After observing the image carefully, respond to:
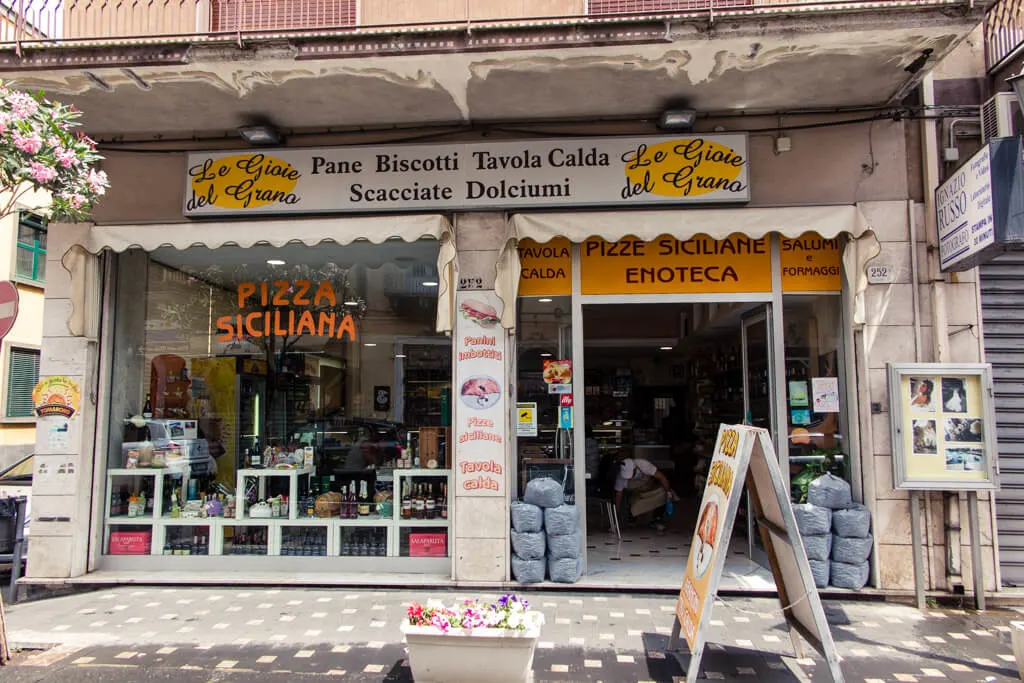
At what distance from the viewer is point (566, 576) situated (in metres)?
5.98

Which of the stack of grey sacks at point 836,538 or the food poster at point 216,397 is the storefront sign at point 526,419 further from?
the food poster at point 216,397

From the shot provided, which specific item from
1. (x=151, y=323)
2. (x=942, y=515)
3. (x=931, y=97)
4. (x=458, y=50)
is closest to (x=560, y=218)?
(x=458, y=50)

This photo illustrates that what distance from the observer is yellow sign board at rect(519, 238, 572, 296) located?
6523mm

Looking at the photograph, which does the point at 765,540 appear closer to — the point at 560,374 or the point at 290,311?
the point at 560,374

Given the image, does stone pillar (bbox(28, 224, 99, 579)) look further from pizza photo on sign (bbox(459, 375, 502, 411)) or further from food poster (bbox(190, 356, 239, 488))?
pizza photo on sign (bbox(459, 375, 502, 411))

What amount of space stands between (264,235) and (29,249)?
11.1 metres

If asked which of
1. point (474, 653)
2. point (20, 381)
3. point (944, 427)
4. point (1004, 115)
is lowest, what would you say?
point (474, 653)

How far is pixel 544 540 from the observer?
19.8 feet

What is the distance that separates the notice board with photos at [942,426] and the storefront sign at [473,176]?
218 centimetres

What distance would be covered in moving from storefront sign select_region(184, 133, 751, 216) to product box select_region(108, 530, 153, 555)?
3.31m

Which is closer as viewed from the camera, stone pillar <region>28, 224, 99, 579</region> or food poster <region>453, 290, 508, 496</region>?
food poster <region>453, 290, 508, 496</region>

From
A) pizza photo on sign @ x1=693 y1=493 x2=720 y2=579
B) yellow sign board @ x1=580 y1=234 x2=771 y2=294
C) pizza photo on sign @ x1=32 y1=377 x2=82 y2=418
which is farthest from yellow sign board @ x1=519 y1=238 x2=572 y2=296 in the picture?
pizza photo on sign @ x1=32 y1=377 x2=82 y2=418

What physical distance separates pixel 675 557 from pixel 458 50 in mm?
5303

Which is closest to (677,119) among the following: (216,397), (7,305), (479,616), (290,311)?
(290,311)
